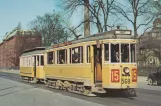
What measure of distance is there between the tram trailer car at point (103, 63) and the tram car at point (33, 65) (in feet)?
35.6

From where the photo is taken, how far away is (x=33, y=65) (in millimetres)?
37125

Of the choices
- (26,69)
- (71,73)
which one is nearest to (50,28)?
(26,69)

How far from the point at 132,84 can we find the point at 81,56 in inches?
145

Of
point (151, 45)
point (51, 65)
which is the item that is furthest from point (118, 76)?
point (151, 45)

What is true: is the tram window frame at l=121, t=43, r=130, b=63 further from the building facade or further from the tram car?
the building facade

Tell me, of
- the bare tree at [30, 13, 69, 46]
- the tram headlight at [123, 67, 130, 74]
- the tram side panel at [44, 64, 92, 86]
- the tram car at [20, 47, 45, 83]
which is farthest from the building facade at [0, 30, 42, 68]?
the tram headlight at [123, 67, 130, 74]

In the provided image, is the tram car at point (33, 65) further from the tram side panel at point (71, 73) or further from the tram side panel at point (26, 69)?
the tram side panel at point (71, 73)

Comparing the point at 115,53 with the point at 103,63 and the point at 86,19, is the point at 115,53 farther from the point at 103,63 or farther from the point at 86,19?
the point at 86,19

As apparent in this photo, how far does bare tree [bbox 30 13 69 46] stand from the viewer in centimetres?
8951

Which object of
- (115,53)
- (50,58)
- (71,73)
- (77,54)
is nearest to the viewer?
(115,53)

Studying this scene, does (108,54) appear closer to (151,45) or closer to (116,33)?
(116,33)

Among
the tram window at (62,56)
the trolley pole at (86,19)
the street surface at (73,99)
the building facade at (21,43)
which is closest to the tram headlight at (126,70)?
the street surface at (73,99)

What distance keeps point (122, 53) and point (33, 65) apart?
18.4m

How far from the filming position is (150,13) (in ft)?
203
